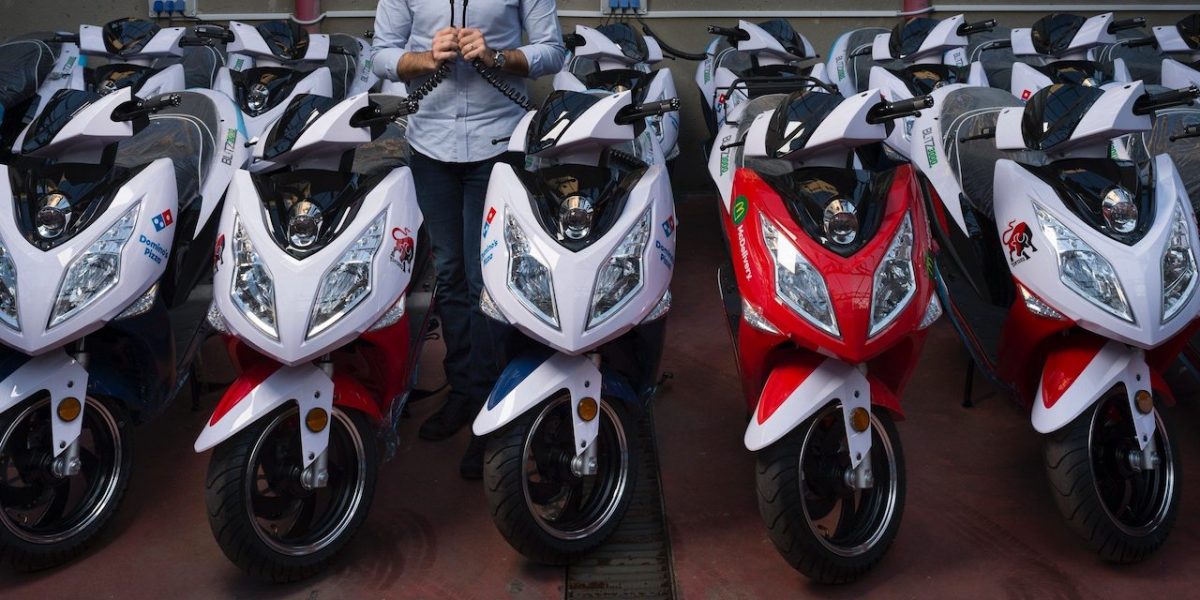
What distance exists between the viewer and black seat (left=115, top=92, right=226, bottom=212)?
13.7ft

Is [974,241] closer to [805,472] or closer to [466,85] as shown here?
[805,472]

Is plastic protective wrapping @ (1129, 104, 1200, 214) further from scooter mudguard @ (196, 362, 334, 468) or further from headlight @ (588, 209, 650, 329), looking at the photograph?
scooter mudguard @ (196, 362, 334, 468)

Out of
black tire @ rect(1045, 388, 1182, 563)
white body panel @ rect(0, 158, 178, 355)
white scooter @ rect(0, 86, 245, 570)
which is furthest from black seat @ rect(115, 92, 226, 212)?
black tire @ rect(1045, 388, 1182, 563)

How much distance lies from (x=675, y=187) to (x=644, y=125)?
13.2 ft

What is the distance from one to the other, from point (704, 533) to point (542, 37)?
164 centimetres

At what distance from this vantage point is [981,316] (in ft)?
13.4

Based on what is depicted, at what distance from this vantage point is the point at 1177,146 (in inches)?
185

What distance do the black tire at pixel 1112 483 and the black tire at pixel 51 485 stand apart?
Answer: 8.47 ft

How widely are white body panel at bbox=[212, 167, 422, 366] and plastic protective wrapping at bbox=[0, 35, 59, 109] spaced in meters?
3.33

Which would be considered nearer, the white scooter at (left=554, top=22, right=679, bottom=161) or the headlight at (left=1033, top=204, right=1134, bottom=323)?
the headlight at (left=1033, top=204, right=1134, bottom=323)

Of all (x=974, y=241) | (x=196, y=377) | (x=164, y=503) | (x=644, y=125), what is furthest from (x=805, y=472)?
(x=196, y=377)

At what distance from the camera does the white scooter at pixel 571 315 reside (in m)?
3.13

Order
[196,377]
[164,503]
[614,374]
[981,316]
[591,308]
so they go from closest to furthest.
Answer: [591,308] → [614,374] → [164,503] → [981,316] → [196,377]

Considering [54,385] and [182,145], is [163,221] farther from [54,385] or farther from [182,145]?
[182,145]
